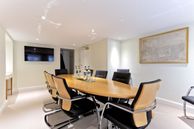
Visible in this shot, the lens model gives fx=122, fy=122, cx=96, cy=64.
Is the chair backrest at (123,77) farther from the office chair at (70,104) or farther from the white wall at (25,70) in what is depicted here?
the white wall at (25,70)

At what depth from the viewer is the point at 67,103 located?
178 cm

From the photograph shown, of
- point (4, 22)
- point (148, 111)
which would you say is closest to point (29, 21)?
point (4, 22)

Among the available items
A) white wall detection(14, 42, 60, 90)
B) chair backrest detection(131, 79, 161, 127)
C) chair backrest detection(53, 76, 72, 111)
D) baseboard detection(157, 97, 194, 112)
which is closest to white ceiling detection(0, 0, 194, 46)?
chair backrest detection(53, 76, 72, 111)

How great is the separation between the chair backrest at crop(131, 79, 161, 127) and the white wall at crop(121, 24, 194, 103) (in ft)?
7.31

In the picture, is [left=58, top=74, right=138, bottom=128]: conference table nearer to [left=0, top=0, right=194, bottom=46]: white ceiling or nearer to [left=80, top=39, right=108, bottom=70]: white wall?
[left=0, top=0, right=194, bottom=46]: white ceiling

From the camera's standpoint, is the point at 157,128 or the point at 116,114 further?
the point at 157,128

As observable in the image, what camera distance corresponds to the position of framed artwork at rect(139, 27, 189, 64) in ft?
10.00

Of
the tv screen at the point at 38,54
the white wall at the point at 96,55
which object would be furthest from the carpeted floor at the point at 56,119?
the tv screen at the point at 38,54

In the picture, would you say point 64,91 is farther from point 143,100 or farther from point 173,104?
point 173,104

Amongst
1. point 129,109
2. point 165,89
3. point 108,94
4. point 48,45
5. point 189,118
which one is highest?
point 48,45

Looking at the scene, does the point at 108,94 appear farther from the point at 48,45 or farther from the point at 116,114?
the point at 48,45

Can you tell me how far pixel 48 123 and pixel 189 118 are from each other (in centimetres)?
282

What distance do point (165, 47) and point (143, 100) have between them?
8.86 ft

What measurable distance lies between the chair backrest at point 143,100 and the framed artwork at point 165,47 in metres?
2.29
